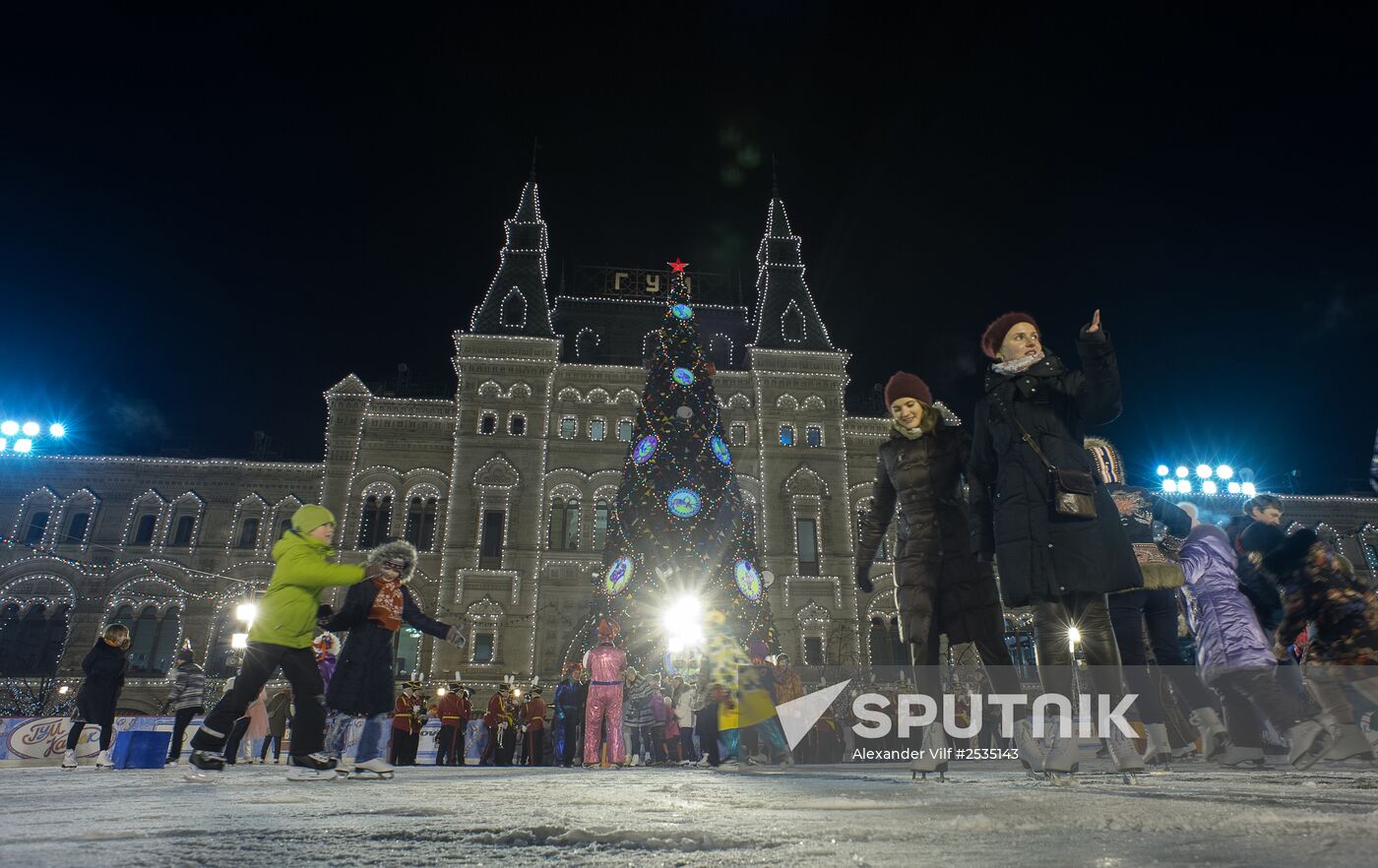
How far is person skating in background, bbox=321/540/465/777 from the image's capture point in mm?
5090

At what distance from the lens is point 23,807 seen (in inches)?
106

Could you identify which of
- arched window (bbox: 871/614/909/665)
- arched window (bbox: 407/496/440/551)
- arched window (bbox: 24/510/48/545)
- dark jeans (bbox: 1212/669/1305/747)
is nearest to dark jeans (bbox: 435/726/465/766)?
dark jeans (bbox: 1212/669/1305/747)

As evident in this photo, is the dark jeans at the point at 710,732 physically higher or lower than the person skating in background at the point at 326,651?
lower

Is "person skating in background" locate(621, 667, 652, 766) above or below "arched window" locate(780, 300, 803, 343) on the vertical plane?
below

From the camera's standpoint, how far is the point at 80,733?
8188 mm

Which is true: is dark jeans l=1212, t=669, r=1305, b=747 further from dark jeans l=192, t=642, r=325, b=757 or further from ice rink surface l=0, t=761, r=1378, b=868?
dark jeans l=192, t=642, r=325, b=757

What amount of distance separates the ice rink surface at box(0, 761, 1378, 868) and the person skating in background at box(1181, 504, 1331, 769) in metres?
2.39

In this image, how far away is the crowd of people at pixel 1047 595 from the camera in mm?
3641

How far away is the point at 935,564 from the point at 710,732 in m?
5.36

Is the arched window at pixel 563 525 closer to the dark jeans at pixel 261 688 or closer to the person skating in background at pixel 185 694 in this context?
the person skating in background at pixel 185 694

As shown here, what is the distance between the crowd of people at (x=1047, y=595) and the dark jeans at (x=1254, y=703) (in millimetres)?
13

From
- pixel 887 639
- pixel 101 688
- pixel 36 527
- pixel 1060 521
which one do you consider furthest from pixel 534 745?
pixel 36 527

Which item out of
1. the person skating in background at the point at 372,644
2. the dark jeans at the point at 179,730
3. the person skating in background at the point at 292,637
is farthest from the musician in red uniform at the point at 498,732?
the person skating in background at the point at 292,637

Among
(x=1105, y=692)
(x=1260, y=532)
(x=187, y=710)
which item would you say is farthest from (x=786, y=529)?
(x=1105, y=692)
